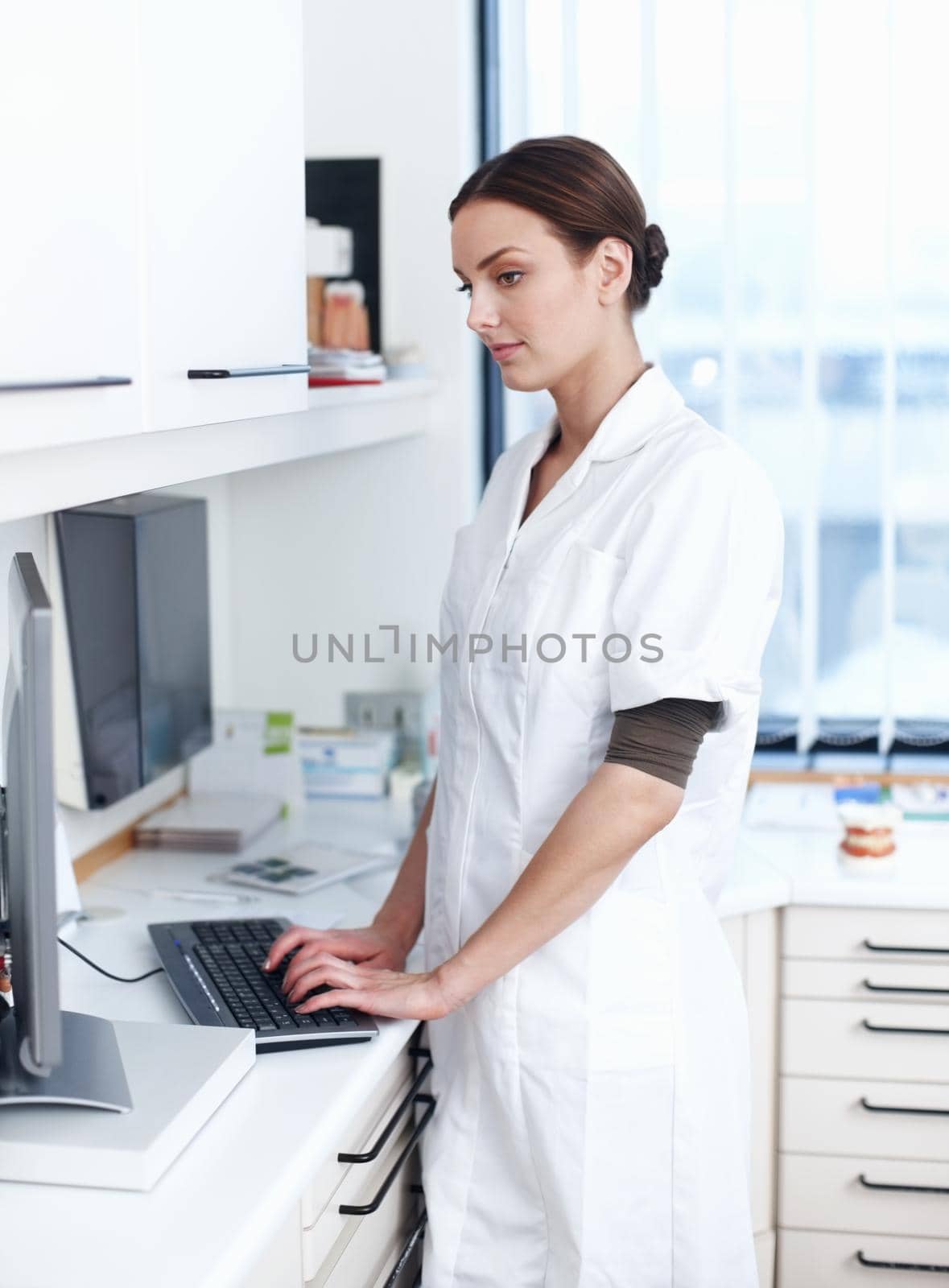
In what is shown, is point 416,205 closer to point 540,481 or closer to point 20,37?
point 540,481

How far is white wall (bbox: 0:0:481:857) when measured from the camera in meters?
2.39

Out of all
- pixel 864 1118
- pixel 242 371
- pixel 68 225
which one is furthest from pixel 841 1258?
pixel 68 225

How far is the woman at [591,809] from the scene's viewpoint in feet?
4.58

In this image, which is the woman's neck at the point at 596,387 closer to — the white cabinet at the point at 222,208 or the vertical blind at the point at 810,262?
the white cabinet at the point at 222,208

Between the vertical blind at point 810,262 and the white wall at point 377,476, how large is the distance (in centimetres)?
19

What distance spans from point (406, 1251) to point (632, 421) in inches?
36.7

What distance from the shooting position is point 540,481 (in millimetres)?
1669

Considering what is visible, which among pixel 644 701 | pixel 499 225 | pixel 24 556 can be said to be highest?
pixel 499 225

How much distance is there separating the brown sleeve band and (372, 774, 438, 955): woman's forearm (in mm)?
367

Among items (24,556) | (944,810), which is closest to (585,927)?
(24,556)

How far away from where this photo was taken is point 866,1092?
2059 mm

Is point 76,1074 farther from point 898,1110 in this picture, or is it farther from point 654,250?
point 898,1110

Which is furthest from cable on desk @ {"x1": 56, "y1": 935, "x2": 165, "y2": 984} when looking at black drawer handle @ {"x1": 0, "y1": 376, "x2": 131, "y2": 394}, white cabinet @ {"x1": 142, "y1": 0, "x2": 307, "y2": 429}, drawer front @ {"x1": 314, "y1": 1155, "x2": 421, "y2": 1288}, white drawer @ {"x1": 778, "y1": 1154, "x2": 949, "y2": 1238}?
white drawer @ {"x1": 778, "y1": 1154, "x2": 949, "y2": 1238}

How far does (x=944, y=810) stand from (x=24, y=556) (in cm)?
161
